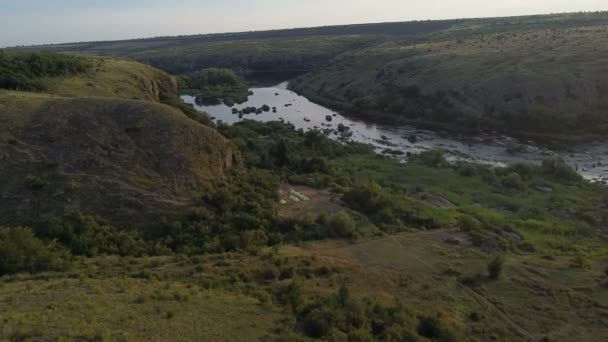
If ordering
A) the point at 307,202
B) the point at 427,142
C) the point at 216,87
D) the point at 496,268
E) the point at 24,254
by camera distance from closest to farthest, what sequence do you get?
the point at 24,254 < the point at 496,268 < the point at 307,202 < the point at 427,142 < the point at 216,87

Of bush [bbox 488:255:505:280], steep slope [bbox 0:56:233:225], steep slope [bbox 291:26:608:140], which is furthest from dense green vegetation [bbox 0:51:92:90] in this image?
steep slope [bbox 291:26:608:140]

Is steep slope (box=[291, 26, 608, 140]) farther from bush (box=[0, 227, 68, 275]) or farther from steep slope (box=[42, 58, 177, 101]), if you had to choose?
bush (box=[0, 227, 68, 275])

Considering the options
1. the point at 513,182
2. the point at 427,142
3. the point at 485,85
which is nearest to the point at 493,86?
the point at 485,85

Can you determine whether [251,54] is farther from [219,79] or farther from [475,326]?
[475,326]

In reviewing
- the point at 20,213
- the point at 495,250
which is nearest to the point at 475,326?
the point at 495,250

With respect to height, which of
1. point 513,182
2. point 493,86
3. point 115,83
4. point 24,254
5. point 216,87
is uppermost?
point 115,83

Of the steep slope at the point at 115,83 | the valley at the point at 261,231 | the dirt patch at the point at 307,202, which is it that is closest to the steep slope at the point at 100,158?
the valley at the point at 261,231

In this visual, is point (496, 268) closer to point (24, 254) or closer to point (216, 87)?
point (24, 254)
